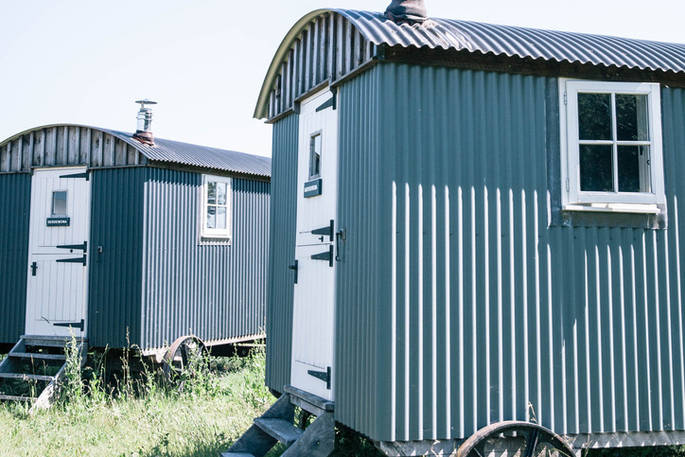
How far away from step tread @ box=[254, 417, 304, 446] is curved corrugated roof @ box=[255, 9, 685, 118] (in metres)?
3.79

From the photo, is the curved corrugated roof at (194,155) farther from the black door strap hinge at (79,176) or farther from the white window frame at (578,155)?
the white window frame at (578,155)

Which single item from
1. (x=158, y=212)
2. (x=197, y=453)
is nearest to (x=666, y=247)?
(x=197, y=453)

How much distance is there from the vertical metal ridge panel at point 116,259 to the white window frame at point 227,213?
1.42 metres

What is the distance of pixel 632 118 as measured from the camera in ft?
22.2

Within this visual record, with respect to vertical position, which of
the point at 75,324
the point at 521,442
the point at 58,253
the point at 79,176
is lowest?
the point at 521,442

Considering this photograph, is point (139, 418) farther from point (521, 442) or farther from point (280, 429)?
point (521, 442)

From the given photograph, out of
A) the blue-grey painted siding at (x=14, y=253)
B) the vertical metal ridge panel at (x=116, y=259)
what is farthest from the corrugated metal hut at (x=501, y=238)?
the blue-grey painted siding at (x=14, y=253)

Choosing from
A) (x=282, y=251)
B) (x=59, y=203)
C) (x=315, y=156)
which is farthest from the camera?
(x=59, y=203)

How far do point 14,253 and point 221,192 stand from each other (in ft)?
12.7

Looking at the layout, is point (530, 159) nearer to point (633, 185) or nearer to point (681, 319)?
point (633, 185)

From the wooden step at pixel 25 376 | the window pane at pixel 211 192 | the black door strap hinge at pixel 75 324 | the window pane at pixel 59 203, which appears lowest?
the wooden step at pixel 25 376

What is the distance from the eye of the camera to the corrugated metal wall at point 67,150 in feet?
39.9

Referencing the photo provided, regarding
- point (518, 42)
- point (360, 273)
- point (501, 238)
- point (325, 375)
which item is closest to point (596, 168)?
point (501, 238)

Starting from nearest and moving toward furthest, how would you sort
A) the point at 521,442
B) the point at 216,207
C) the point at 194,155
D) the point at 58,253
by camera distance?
the point at 521,442 → the point at 58,253 → the point at 194,155 → the point at 216,207
